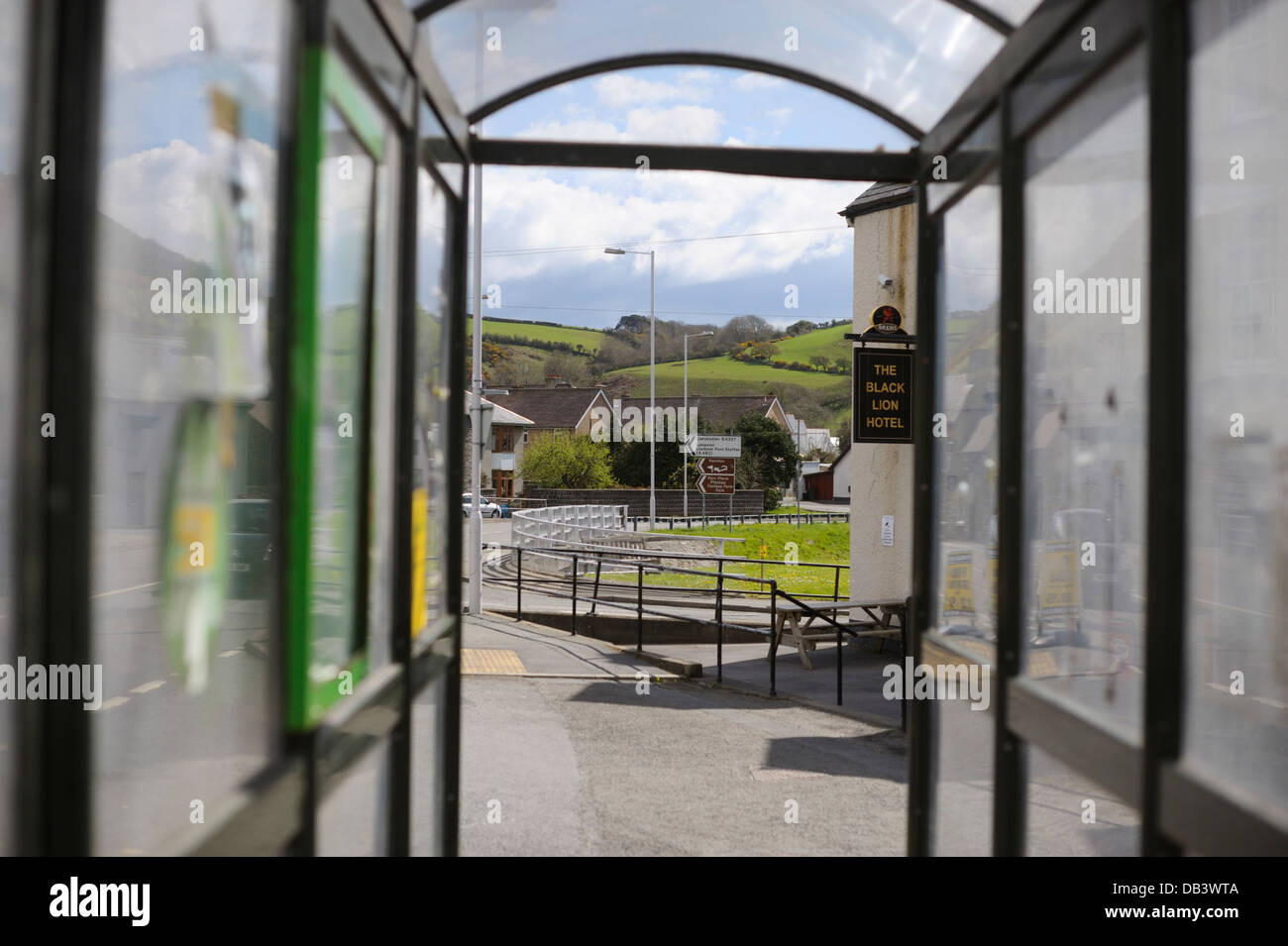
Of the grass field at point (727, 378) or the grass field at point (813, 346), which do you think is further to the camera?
the grass field at point (813, 346)

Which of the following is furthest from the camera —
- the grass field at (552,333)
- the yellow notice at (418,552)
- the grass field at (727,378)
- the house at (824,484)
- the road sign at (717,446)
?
the grass field at (552,333)

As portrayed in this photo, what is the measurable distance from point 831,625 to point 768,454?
53042 mm

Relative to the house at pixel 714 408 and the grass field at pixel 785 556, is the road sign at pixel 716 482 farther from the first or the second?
the house at pixel 714 408

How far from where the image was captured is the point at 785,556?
106ft

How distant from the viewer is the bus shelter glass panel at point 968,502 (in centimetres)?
351

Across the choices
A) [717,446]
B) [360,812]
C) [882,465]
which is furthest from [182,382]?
[717,446]

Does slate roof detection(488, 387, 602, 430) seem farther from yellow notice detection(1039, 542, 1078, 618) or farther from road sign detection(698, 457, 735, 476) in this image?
yellow notice detection(1039, 542, 1078, 618)

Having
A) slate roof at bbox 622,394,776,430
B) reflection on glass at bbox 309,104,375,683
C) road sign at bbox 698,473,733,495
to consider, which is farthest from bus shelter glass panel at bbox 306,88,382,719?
slate roof at bbox 622,394,776,430

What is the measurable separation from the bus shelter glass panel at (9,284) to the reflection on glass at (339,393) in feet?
2.43

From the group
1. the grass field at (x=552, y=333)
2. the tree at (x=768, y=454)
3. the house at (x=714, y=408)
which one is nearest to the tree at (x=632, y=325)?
the grass field at (x=552, y=333)

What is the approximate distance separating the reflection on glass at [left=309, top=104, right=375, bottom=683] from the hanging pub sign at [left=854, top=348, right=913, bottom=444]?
855cm

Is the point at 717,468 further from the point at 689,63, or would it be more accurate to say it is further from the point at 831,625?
the point at 689,63
